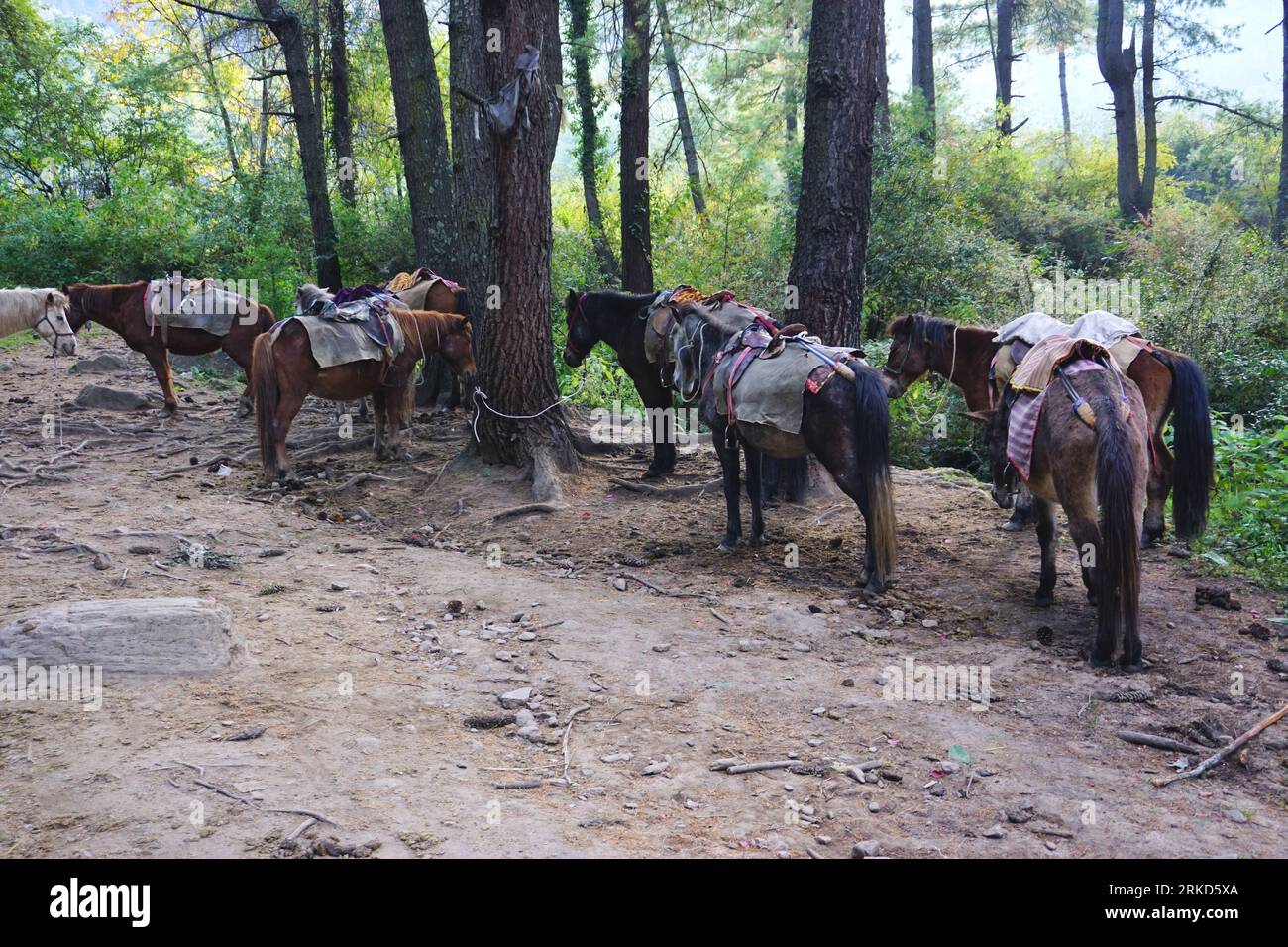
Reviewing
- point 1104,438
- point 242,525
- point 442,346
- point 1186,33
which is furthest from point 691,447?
point 1186,33

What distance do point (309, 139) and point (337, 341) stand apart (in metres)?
6.94

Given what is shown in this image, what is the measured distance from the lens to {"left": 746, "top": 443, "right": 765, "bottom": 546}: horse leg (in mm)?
7645

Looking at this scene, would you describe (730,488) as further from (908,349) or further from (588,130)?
(588,130)

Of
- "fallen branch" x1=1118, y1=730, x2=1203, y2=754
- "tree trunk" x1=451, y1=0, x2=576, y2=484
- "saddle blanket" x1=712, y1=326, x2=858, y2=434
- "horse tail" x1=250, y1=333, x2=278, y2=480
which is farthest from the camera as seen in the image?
"horse tail" x1=250, y1=333, x2=278, y2=480

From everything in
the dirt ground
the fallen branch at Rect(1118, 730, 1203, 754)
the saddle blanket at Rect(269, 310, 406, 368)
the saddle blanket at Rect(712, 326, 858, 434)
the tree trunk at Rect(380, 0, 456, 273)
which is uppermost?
the tree trunk at Rect(380, 0, 456, 273)

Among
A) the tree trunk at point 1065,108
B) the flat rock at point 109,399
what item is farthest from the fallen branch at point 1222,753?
the tree trunk at point 1065,108

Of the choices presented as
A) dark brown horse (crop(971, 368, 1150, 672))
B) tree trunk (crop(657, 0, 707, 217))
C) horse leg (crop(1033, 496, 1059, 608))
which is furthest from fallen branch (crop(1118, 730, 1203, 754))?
tree trunk (crop(657, 0, 707, 217))

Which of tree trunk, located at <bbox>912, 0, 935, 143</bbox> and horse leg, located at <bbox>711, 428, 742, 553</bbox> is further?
tree trunk, located at <bbox>912, 0, 935, 143</bbox>

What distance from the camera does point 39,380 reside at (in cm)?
1293

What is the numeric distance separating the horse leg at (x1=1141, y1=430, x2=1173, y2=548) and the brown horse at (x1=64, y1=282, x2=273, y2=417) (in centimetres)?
1084

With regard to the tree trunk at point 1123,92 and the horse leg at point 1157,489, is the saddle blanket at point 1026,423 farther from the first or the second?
the tree trunk at point 1123,92

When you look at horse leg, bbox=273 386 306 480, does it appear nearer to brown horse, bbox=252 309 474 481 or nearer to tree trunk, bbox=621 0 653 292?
brown horse, bbox=252 309 474 481

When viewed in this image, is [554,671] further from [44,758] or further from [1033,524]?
[1033,524]

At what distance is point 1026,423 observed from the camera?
230 inches
